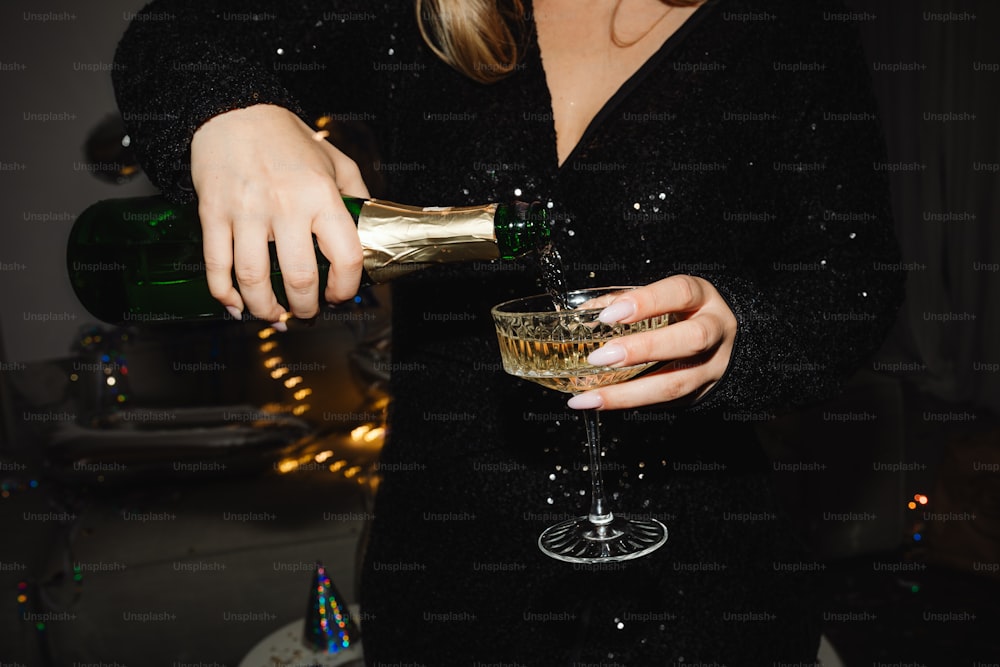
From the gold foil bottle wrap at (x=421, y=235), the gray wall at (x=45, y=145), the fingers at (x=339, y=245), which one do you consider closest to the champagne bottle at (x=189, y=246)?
the gold foil bottle wrap at (x=421, y=235)

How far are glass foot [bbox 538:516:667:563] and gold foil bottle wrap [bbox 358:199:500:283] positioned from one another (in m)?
0.32

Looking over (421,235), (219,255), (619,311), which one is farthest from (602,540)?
(219,255)

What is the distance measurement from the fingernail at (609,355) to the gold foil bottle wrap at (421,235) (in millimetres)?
201

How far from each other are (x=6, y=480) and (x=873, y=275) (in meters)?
4.35

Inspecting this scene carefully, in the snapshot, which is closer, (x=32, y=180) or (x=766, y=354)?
(x=766, y=354)

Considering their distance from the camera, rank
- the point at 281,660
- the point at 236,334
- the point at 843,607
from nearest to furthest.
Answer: the point at 281,660
the point at 843,607
the point at 236,334

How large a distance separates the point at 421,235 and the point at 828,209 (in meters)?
0.54

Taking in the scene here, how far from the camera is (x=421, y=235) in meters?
0.95

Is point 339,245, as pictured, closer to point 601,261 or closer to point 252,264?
point 252,264

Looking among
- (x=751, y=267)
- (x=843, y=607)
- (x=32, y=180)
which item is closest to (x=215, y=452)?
(x=32, y=180)

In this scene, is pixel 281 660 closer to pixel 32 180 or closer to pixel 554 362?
pixel 554 362

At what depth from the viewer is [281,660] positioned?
2385 millimetres

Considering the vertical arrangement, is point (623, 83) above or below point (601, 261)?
above

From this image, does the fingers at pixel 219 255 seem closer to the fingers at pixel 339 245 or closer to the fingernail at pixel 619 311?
the fingers at pixel 339 245
